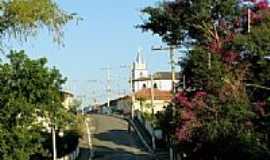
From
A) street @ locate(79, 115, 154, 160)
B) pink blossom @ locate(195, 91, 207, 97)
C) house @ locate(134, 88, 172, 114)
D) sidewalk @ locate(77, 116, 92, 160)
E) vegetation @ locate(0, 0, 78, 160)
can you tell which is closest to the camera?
vegetation @ locate(0, 0, 78, 160)

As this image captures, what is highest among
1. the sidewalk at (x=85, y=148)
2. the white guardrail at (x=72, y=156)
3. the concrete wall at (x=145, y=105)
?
the concrete wall at (x=145, y=105)

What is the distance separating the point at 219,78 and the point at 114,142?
44032 mm

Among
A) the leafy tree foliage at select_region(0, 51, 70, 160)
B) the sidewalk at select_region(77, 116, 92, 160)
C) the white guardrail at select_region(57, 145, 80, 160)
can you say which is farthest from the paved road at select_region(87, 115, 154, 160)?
the leafy tree foliage at select_region(0, 51, 70, 160)

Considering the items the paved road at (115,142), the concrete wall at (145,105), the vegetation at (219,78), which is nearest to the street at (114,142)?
the paved road at (115,142)

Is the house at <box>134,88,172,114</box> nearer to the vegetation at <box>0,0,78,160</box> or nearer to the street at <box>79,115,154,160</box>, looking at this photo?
the street at <box>79,115,154,160</box>

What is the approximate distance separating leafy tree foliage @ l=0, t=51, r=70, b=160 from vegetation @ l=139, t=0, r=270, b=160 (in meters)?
7.21

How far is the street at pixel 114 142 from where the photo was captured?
6802 centimetres

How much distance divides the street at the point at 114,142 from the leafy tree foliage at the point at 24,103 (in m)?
29.0

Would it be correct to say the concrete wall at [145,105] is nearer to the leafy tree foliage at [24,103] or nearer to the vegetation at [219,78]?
the vegetation at [219,78]

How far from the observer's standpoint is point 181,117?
39.5 meters

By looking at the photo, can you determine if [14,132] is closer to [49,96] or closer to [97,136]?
[49,96]

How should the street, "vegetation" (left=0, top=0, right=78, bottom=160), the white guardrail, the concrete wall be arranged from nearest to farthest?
1. "vegetation" (left=0, top=0, right=78, bottom=160)
2. the white guardrail
3. the street
4. the concrete wall

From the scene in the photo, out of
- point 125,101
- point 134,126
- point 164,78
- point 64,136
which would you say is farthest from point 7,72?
point 164,78

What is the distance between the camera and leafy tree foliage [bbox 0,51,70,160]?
30.5 meters
